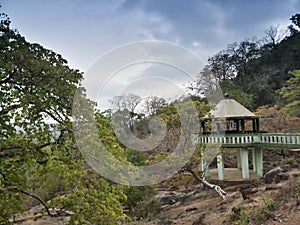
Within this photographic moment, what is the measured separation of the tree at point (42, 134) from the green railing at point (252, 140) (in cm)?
673

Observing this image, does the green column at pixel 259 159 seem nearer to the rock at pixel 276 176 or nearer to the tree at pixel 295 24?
the rock at pixel 276 176

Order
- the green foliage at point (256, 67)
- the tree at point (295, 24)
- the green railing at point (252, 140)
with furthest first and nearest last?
the tree at point (295, 24), the green foliage at point (256, 67), the green railing at point (252, 140)

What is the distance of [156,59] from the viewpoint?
8508mm

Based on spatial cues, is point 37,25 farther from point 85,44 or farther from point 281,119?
point 281,119

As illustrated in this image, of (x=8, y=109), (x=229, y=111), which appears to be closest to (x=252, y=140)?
(x=229, y=111)

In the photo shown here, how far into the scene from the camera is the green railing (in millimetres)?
11242

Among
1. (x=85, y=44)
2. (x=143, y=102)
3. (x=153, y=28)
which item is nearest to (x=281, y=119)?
(x=143, y=102)

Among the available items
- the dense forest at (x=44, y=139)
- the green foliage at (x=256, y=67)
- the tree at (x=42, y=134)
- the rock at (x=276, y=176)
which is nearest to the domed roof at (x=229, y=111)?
the rock at (x=276, y=176)

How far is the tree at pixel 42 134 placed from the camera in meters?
4.68

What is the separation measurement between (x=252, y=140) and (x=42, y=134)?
871 centimetres

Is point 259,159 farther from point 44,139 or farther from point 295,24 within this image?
point 295,24

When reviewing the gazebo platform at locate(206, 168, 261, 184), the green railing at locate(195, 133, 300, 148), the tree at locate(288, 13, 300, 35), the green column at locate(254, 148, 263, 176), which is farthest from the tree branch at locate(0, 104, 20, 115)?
the tree at locate(288, 13, 300, 35)

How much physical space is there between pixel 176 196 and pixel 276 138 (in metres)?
4.11

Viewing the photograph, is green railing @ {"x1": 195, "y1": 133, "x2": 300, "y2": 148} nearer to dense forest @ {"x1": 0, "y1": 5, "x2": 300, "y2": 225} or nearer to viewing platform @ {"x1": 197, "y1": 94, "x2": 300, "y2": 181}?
viewing platform @ {"x1": 197, "y1": 94, "x2": 300, "y2": 181}
